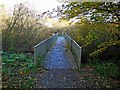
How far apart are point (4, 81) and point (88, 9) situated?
235 centimetres

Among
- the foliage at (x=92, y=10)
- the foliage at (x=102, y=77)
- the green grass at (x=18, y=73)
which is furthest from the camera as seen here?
the foliage at (x=102, y=77)

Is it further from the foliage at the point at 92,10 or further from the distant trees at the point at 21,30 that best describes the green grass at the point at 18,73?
the foliage at the point at 92,10

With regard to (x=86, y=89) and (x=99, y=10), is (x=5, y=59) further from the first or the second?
(x=99, y=10)

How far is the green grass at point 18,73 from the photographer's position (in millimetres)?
4980

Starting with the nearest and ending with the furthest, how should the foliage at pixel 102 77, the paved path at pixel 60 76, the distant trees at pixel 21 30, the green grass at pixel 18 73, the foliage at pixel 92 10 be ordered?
the foliage at pixel 92 10
the green grass at pixel 18 73
the paved path at pixel 60 76
the foliage at pixel 102 77
the distant trees at pixel 21 30

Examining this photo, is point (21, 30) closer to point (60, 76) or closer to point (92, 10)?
point (60, 76)

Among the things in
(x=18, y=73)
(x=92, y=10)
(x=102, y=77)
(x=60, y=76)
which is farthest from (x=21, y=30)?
(x=92, y=10)

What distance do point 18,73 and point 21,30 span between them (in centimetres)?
400

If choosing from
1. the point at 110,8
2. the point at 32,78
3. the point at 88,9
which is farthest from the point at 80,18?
the point at 32,78

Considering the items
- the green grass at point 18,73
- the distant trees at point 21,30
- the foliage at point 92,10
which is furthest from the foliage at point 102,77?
the distant trees at point 21,30

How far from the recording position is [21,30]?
9758 millimetres

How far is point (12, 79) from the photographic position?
536cm

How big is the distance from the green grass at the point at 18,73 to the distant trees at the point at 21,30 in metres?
1.50

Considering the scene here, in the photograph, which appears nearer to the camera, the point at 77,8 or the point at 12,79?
the point at 77,8
